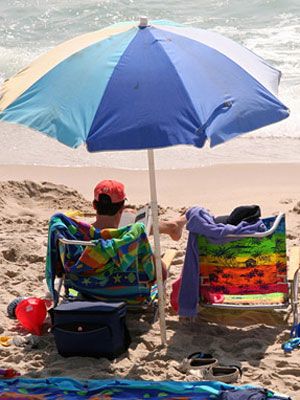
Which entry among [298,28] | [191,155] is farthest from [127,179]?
[298,28]

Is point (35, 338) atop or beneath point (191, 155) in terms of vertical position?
beneath

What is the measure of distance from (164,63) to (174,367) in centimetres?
174

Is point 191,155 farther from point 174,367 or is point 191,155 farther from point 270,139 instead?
point 174,367

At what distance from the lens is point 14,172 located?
33.2ft

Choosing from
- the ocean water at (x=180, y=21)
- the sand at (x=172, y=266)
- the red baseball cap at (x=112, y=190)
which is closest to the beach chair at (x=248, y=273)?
the sand at (x=172, y=266)

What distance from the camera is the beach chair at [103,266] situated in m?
5.51

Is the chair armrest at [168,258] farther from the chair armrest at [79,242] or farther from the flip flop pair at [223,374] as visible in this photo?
the flip flop pair at [223,374]

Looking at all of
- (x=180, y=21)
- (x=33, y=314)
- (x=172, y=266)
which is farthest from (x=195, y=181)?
(x=180, y=21)

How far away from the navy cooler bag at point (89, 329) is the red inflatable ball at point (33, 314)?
38cm

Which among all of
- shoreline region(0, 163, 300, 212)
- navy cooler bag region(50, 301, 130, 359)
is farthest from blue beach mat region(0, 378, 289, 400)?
shoreline region(0, 163, 300, 212)

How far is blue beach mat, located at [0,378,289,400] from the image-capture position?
16.0ft

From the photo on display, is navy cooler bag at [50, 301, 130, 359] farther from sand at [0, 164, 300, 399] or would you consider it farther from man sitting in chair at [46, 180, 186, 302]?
man sitting in chair at [46, 180, 186, 302]

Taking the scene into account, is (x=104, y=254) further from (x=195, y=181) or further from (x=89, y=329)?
(x=195, y=181)

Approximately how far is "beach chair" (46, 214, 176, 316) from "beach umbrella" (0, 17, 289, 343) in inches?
10.5
